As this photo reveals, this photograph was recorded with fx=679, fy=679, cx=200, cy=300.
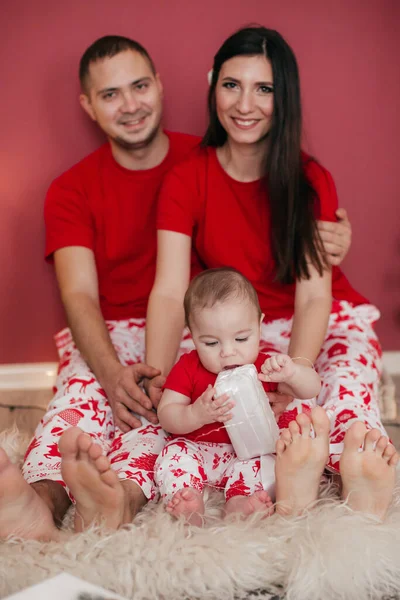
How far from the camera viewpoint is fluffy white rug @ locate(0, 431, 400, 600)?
120 cm

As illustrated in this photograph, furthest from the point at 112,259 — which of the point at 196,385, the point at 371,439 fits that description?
the point at 371,439

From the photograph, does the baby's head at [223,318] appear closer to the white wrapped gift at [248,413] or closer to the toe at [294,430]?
the white wrapped gift at [248,413]

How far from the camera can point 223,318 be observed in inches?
55.9

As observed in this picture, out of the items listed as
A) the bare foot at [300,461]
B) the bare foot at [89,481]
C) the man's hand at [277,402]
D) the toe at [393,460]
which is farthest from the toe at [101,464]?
the toe at [393,460]

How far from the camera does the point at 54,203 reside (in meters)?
2.18

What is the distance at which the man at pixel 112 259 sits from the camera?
1643mm

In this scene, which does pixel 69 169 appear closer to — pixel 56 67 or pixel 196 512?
pixel 56 67

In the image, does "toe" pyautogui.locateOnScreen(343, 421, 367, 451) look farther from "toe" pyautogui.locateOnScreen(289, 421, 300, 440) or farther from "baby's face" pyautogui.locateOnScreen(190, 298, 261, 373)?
"baby's face" pyautogui.locateOnScreen(190, 298, 261, 373)

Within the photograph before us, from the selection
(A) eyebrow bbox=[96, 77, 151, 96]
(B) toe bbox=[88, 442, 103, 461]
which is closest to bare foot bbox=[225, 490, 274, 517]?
(B) toe bbox=[88, 442, 103, 461]

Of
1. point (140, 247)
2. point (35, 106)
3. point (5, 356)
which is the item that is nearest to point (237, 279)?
point (140, 247)

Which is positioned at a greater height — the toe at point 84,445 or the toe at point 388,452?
the toe at point 84,445

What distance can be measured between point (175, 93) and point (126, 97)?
0.38 metres

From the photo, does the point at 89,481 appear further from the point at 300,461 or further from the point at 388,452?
the point at 388,452

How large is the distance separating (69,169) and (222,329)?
1122 mm
